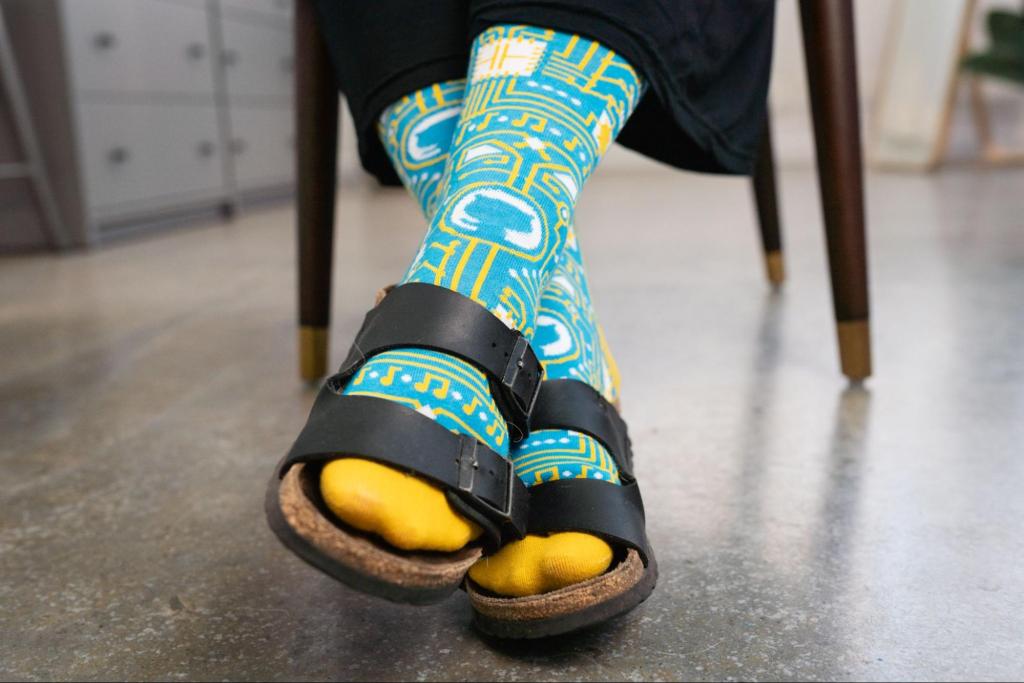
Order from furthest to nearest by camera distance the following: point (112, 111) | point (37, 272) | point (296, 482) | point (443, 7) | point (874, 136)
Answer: point (874, 136)
point (112, 111)
point (37, 272)
point (443, 7)
point (296, 482)

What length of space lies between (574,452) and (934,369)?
22.5 inches

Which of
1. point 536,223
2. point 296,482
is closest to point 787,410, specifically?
point 536,223

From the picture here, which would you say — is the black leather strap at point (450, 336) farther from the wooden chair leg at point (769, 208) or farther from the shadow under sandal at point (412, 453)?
the wooden chair leg at point (769, 208)

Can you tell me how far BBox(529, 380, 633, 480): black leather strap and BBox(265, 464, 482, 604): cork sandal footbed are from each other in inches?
5.1

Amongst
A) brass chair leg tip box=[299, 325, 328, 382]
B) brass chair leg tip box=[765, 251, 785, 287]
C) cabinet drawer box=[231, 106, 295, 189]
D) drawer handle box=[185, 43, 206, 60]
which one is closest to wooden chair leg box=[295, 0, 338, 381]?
brass chair leg tip box=[299, 325, 328, 382]

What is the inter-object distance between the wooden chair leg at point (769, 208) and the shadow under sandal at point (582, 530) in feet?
2.37

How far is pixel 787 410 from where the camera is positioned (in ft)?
2.62

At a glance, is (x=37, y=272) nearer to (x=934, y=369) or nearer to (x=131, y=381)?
(x=131, y=381)

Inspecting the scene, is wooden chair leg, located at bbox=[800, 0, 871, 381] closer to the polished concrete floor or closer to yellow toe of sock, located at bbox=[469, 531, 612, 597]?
the polished concrete floor

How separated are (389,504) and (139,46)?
2112 mm

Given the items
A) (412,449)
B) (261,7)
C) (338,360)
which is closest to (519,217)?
(412,449)

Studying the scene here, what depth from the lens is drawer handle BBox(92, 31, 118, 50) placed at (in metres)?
2.00

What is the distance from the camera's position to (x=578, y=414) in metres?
0.49

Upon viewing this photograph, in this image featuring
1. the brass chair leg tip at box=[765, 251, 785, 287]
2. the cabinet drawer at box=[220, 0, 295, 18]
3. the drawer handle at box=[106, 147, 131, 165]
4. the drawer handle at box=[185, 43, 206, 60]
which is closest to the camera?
the brass chair leg tip at box=[765, 251, 785, 287]
